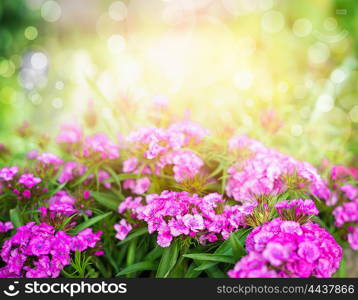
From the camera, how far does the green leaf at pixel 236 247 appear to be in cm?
122

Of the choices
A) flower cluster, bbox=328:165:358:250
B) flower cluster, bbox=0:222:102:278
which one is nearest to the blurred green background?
flower cluster, bbox=328:165:358:250

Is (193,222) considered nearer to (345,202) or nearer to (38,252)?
(38,252)

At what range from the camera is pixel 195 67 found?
321cm

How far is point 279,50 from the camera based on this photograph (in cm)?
350

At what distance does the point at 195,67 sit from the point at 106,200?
184cm

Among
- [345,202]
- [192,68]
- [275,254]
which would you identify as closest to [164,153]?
[275,254]

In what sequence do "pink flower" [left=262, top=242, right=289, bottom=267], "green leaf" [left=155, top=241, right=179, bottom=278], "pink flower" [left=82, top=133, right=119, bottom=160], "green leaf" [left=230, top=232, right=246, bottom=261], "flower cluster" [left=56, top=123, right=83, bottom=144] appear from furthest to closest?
"flower cluster" [left=56, top=123, right=83, bottom=144]
"pink flower" [left=82, top=133, right=119, bottom=160]
"green leaf" [left=155, top=241, right=179, bottom=278]
"green leaf" [left=230, top=232, right=246, bottom=261]
"pink flower" [left=262, top=242, right=289, bottom=267]

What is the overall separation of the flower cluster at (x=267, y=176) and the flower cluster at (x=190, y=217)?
131 millimetres

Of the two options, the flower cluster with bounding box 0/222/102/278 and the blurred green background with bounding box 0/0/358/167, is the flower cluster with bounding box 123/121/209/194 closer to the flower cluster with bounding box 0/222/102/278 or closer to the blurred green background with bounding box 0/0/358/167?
the blurred green background with bounding box 0/0/358/167

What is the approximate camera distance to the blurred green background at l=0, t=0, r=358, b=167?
2.14 meters

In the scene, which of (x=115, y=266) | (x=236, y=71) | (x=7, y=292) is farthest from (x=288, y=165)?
(x=236, y=71)

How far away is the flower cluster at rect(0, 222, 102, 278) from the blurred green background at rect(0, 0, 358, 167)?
2.22ft

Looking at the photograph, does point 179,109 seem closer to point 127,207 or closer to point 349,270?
point 127,207

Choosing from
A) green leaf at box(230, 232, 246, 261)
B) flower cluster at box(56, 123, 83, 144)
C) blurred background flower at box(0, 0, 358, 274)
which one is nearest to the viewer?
green leaf at box(230, 232, 246, 261)
